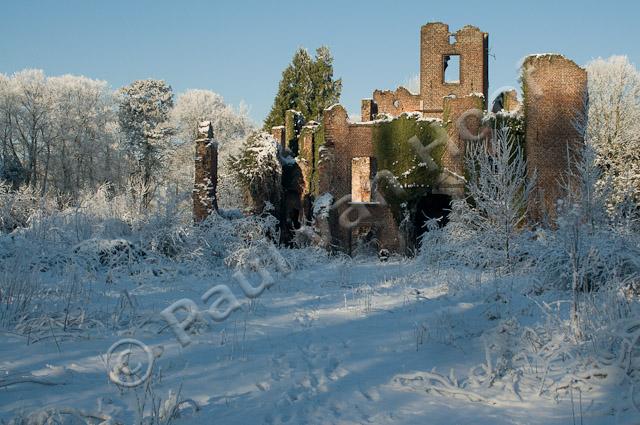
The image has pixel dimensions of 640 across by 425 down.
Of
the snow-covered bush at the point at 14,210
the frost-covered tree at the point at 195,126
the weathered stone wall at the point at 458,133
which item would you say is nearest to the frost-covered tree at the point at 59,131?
the frost-covered tree at the point at 195,126

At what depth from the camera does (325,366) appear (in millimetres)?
4863

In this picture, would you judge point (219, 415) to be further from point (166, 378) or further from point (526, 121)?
point (526, 121)

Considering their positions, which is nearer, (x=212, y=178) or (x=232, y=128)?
(x=212, y=178)

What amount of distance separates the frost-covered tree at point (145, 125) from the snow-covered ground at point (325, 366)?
27.3 metres

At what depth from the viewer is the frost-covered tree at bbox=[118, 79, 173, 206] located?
3362 cm

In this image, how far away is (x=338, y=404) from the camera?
392 cm

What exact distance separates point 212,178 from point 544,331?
1530cm

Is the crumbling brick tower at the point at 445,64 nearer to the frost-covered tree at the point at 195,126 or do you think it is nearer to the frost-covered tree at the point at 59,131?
the frost-covered tree at the point at 195,126

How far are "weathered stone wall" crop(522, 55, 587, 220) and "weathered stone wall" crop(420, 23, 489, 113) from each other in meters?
10.2

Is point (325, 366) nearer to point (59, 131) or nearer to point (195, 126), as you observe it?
point (59, 131)

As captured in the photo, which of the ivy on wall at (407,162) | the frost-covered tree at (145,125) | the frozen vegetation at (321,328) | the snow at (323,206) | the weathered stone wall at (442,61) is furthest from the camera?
the frost-covered tree at (145,125)

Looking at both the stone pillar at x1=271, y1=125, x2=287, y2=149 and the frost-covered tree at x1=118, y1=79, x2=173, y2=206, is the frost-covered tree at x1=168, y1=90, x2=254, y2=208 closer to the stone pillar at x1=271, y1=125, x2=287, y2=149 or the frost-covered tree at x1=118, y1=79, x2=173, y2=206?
the frost-covered tree at x1=118, y1=79, x2=173, y2=206

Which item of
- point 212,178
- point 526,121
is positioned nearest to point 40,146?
point 212,178

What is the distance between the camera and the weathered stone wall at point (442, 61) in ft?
92.3
